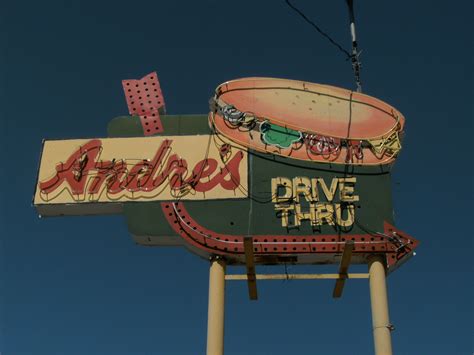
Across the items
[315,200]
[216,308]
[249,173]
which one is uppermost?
[249,173]

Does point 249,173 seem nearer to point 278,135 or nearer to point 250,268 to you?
point 278,135

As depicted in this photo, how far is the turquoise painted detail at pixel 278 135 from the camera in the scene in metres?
12.5

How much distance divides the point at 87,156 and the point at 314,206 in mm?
4037

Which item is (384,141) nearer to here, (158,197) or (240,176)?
(240,176)

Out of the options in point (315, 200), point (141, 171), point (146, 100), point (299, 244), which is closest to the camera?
point (299, 244)

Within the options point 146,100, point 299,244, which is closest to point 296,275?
Answer: point 299,244

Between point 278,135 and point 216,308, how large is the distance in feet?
10.9

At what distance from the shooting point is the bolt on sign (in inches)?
458

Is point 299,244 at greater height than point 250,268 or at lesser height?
greater

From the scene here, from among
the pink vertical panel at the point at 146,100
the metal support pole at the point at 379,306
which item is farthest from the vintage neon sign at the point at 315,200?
the pink vertical panel at the point at 146,100

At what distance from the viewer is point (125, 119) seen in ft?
42.3

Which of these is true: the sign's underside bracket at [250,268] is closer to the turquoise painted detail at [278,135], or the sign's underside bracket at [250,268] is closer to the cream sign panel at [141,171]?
the cream sign panel at [141,171]

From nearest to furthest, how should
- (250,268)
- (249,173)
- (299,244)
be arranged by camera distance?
(250,268) < (299,244) < (249,173)

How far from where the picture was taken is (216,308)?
35.7 feet
